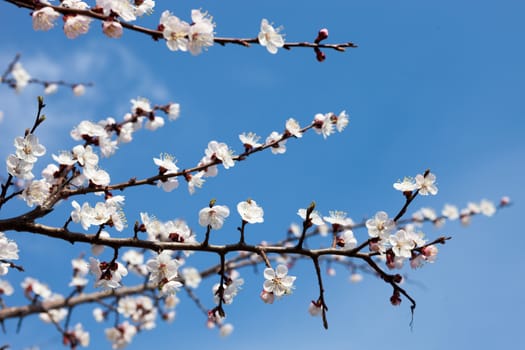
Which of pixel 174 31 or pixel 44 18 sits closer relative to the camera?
pixel 44 18

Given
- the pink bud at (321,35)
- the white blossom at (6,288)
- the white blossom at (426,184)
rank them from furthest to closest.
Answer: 1. the white blossom at (6,288)
2. the pink bud at (321,35)
3. the white blossom at (426,184)

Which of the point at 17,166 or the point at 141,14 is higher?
the point at 141,14

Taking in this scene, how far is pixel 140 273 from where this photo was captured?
695 cm

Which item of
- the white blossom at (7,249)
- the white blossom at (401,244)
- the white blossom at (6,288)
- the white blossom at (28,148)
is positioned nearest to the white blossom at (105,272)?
the white blossom at (7,249)

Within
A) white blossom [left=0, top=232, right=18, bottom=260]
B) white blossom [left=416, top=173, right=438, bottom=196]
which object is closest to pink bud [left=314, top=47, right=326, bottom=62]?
white blossom [left=416, top=173, right=438, bottom=196]

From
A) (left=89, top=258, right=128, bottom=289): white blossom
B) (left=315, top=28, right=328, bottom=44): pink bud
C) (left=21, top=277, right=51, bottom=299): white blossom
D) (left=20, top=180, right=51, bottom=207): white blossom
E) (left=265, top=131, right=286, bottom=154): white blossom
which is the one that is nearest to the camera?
(left=89, top=258, right=128, bottom=289): white blossom

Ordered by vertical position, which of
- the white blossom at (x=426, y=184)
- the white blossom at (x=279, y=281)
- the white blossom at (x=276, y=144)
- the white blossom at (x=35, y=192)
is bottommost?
the white blossom at (x=279, y=281)

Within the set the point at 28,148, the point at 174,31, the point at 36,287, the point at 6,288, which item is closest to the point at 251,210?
the point at 174,31

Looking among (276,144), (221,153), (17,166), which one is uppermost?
(276,144)

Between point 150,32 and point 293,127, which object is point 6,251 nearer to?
point 150,32

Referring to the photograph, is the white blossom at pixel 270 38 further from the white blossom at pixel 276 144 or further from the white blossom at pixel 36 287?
the white blossom at pixel 36 287

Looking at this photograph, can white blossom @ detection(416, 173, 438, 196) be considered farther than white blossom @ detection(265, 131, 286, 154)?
No

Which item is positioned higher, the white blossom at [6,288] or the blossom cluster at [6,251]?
the white blossom at [6,288]

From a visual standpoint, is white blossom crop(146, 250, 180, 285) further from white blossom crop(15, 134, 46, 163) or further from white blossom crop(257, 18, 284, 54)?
white blossom crop(257, 18, 284, 54)
